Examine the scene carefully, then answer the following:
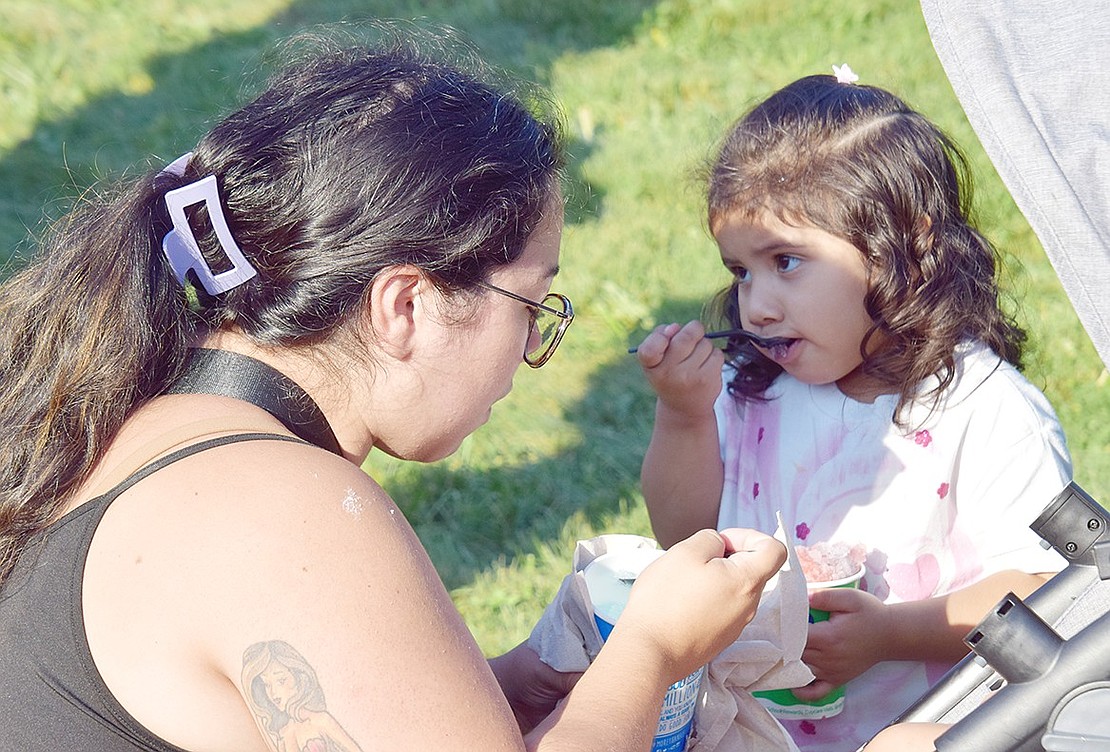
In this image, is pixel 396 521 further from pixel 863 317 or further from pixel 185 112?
pixel 185 112

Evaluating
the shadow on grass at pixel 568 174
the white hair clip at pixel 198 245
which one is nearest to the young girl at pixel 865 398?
the shadow on grass at pixel 568 174

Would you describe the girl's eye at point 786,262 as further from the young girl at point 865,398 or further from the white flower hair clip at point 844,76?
the white flower hair clip at point 844,76

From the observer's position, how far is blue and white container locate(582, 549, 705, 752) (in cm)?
160

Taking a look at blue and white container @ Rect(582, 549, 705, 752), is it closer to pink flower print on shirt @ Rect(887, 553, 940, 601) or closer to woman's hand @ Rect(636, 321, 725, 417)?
woman's hand @ Rect(636, 321, 725, 417)

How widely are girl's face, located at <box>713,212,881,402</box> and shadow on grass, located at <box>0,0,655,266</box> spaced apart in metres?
2.36

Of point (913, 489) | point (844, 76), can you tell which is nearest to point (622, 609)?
point (913, 489)

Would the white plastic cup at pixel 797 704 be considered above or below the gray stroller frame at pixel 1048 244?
below

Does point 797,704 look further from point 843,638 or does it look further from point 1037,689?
point 1037,689

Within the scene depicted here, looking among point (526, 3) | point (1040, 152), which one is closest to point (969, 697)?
point (1040, 152)

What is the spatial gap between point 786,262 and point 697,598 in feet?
3.00

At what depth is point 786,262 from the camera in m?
2.28

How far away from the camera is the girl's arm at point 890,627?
199 cm

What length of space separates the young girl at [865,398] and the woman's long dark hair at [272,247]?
71 cm

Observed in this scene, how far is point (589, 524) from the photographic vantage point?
3316 millimetres
